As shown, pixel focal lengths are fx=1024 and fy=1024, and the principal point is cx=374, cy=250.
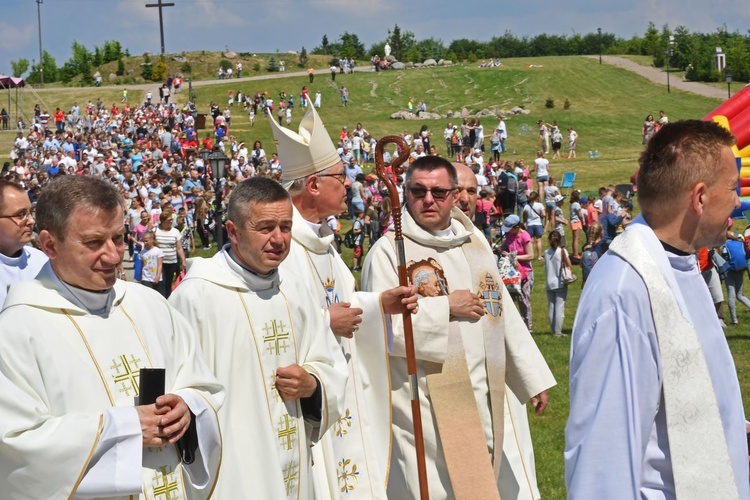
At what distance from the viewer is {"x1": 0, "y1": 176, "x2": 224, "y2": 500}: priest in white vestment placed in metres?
3.64

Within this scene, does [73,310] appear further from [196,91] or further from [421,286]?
[196,91]

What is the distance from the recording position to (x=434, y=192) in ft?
20.8

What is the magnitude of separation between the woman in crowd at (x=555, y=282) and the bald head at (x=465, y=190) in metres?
8.26

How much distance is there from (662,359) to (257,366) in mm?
2116

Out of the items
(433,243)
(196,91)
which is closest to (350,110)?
(196,91)

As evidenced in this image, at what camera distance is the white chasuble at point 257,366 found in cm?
471

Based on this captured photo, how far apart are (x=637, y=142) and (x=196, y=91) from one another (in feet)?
94.3

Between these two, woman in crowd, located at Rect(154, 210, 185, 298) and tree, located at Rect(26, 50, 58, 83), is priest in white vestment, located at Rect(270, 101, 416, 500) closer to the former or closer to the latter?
woman in crowd, located at Rect(154, 210, 185, 298)

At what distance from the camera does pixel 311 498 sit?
199 inches

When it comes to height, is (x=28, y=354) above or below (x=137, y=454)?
above

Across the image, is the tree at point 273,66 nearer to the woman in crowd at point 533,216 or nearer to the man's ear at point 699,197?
the woman in crowd at point 533,216

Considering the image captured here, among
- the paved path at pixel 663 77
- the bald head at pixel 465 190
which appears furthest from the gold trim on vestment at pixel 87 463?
the paved path at pixel 663 77

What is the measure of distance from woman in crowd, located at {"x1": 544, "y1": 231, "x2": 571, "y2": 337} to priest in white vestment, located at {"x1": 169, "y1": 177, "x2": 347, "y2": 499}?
10698mm

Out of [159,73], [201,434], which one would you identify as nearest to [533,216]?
[201,434]
